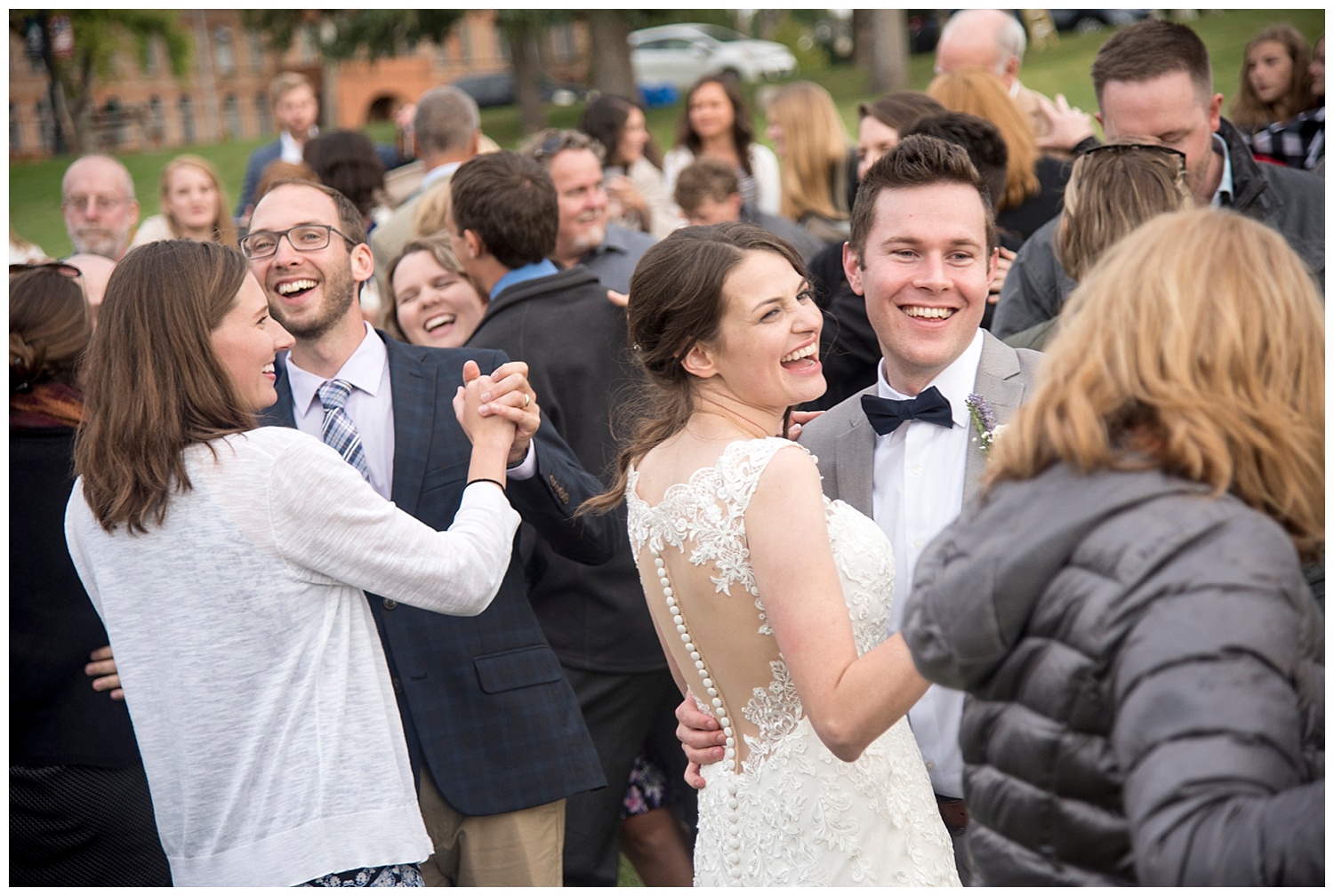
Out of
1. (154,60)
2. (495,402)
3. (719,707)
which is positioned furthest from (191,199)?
(154,60)

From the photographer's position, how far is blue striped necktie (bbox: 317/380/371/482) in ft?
10.8

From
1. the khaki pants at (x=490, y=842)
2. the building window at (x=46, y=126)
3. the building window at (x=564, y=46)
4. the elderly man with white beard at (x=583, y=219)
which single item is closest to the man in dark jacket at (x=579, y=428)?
the khaki pants at (x=490, y=842)

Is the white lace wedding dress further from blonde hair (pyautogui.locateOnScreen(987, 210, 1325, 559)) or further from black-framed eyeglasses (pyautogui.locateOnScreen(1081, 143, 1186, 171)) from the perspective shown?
black-framed eyeglasses (pyautogui.locateOnScreen(1081, 143, 1186, 171))

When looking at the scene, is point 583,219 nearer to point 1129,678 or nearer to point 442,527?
point 442,527

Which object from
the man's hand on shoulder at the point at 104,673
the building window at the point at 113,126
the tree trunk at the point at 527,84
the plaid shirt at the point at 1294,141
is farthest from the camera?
the building window at the point at 113,126

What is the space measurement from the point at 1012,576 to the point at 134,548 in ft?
5.95

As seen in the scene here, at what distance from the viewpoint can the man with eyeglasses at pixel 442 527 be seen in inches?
124

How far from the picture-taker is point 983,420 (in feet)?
9.32

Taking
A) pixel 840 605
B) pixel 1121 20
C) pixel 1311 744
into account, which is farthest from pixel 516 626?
pixel 1121 20

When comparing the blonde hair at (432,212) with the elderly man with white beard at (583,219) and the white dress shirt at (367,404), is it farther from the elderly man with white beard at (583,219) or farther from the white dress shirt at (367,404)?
the white dress shirt at (367,404)

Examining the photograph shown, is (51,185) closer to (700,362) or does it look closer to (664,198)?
(664,198)

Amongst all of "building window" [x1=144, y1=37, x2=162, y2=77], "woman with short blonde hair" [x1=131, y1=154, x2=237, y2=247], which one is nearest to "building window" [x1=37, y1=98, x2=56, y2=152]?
"building window" [x1=144, y1=37, x2=162, y2=77]

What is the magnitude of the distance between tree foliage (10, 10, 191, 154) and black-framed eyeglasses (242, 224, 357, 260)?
30313 mm

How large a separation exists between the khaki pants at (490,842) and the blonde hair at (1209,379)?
2.00m
